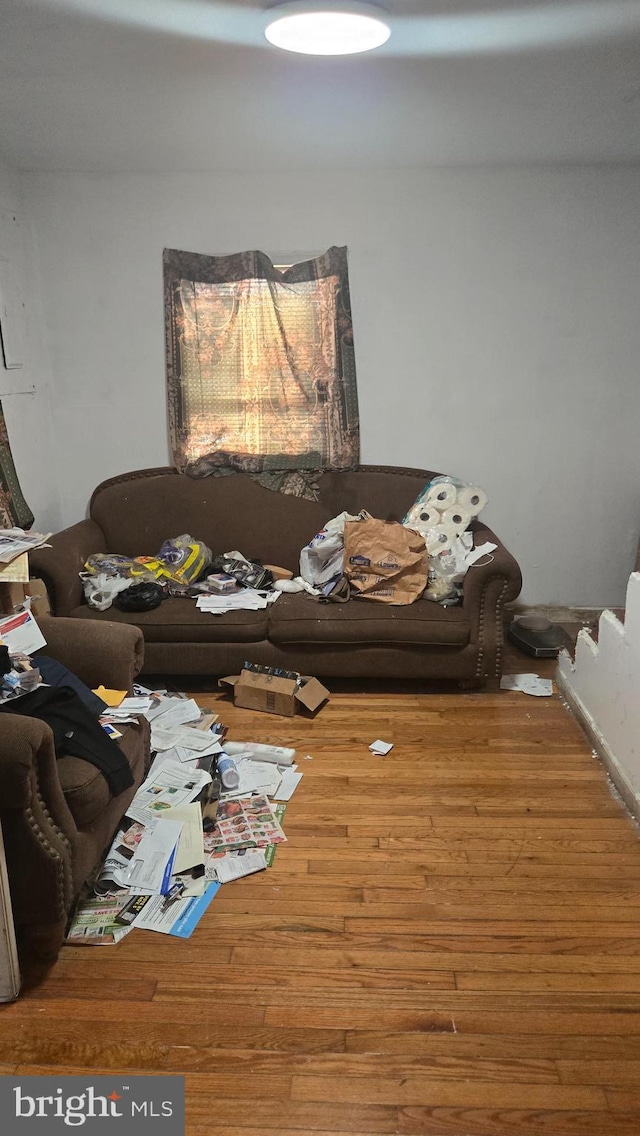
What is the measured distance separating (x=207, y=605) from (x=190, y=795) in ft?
3.53

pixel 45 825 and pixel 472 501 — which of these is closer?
pixel 45 825

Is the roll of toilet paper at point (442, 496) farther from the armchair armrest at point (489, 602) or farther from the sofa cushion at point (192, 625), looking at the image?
the sofa cushion at point (192, 625)

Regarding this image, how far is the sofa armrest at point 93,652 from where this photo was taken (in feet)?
8.23

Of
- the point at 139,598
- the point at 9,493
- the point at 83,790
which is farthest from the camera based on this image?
the point at 9,493

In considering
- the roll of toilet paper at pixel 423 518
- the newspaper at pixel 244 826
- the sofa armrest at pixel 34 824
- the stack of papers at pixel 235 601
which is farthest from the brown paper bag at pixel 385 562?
the sofa armrest at pixel 34 824

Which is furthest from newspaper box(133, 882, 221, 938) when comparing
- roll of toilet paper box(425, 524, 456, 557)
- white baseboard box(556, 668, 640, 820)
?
roll of toilet paper box(425, 524, 456, 557)

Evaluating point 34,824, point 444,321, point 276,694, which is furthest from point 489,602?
point 34,824

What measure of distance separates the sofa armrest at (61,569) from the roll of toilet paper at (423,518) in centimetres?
163

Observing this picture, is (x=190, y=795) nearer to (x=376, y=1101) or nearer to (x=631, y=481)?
(x=376, y=1101)

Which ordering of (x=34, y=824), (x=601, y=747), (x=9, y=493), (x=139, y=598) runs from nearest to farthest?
(x=34, y=824), (x=601, y=747), (x=139, y=598), (x=9, y=493)

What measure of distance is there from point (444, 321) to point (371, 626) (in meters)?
1.78

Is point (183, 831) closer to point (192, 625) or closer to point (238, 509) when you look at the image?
point (192, 625)

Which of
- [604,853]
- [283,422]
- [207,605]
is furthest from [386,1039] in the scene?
[283,422]

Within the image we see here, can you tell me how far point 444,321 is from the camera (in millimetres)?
4000
